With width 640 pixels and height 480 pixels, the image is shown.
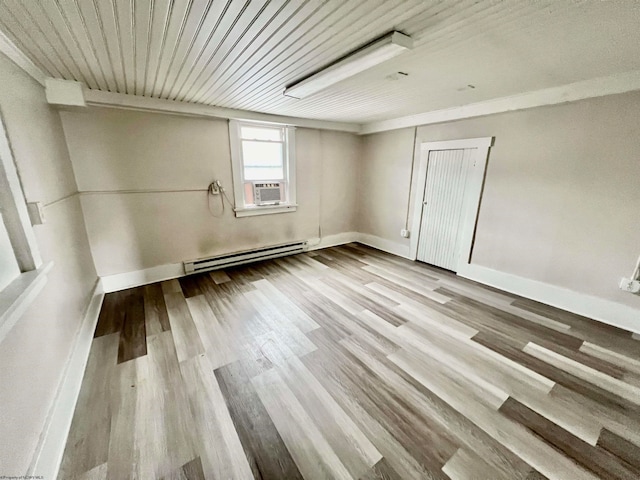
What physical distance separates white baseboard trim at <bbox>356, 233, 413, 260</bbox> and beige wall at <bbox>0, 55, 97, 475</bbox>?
426cm

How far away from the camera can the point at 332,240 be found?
5.05 meters

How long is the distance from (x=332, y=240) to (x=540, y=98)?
3.54m

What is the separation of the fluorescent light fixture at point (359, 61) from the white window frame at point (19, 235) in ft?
6.64

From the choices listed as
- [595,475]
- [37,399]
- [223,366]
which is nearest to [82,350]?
[37,399]

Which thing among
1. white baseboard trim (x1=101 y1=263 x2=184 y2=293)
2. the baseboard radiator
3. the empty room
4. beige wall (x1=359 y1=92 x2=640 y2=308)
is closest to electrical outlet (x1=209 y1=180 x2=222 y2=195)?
the empty room

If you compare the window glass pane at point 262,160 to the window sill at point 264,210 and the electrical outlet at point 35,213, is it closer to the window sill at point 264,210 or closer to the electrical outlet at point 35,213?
the window sill at point 264,210

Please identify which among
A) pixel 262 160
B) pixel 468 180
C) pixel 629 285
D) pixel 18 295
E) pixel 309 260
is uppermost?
pixel 262 160

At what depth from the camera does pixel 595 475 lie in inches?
48.8

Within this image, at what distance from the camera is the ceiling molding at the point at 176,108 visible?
8.52 ft

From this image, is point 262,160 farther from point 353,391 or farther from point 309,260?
point 353,391

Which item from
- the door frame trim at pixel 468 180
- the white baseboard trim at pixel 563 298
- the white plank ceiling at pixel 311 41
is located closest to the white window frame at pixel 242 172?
the white plank ceiling at pixel 311 41

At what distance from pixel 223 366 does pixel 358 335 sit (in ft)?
3.85

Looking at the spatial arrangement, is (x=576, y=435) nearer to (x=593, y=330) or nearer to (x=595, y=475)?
(x=595, y=475)

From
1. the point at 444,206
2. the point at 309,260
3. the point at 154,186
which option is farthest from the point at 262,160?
the point at 444,206
